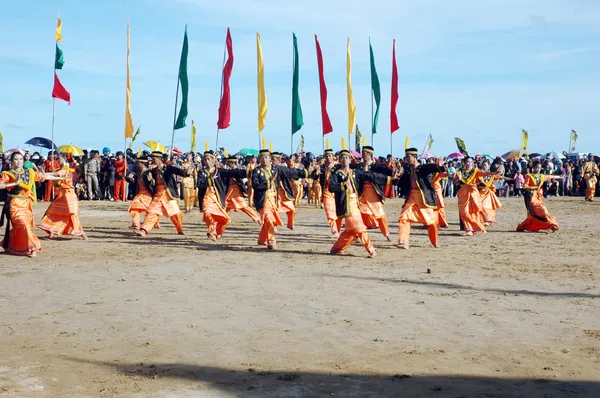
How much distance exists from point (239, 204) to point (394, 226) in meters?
4.05

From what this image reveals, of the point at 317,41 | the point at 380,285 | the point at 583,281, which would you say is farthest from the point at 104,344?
the point at 317,41

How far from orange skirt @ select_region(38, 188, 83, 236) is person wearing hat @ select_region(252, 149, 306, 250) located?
11.5ft

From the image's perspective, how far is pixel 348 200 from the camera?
12.0 meters

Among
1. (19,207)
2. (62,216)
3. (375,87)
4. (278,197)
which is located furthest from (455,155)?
(19,207)

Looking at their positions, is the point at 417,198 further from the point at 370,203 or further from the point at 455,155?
the point at 455,155

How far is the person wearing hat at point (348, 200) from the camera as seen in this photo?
11.9m

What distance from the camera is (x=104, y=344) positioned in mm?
6762

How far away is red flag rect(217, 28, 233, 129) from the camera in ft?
68.0

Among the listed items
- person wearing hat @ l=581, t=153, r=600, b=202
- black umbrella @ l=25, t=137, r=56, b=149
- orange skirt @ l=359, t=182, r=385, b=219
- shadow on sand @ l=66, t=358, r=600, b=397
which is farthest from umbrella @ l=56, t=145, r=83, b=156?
shadow on sand @ l=66, t=358, r=600, b=397

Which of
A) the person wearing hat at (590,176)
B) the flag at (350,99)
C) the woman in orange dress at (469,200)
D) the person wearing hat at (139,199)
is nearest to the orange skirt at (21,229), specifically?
the person wearing hat at (139,199)

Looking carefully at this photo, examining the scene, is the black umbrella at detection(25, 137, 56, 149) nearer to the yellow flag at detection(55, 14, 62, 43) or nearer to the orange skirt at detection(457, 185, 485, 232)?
the yellow flag at detection(55, 14, 62, 43)

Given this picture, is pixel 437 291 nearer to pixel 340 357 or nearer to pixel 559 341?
pixel 559 341

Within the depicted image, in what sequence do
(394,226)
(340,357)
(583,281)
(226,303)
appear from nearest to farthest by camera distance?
1. (340,357)
2. (226,303)
3. (583,281)
4. (394,226)

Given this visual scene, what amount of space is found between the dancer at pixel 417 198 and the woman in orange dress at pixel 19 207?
5.79 m
